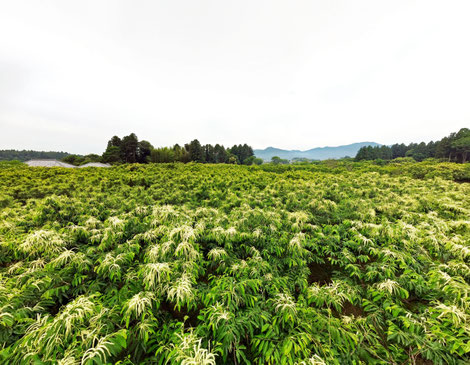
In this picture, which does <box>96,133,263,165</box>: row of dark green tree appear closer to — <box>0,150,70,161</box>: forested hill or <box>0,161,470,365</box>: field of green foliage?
<box>0,161,470,365</box>: field of green foliage

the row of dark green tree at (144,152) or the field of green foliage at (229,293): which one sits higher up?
the row of dark green tree at (144,152)

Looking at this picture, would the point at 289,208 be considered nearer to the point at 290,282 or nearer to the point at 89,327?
the point at 290,282

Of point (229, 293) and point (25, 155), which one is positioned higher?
point (25, 155)

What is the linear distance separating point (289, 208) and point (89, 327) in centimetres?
664

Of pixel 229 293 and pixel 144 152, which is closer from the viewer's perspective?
pixel 229 293

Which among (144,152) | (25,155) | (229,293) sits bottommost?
(229,293)

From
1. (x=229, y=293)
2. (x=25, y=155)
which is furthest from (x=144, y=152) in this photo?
(x=25, y=155)

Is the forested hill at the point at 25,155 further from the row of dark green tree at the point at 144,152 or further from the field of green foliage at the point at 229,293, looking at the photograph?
the field of green foliage at the point at 229,293

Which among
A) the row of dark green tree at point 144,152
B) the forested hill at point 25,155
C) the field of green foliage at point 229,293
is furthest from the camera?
the forested hill at point 25,155

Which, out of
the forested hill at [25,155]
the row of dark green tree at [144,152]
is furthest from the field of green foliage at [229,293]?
the forested hill at [25,155]

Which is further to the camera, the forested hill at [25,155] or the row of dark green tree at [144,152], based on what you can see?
the forested hill at [25,155]

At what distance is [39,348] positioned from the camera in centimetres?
187

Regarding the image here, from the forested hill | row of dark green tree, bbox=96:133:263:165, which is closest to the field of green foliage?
row of dark green tree, bbox=96:133:263:165

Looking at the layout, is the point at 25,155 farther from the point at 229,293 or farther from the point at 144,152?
the point at 229,293
